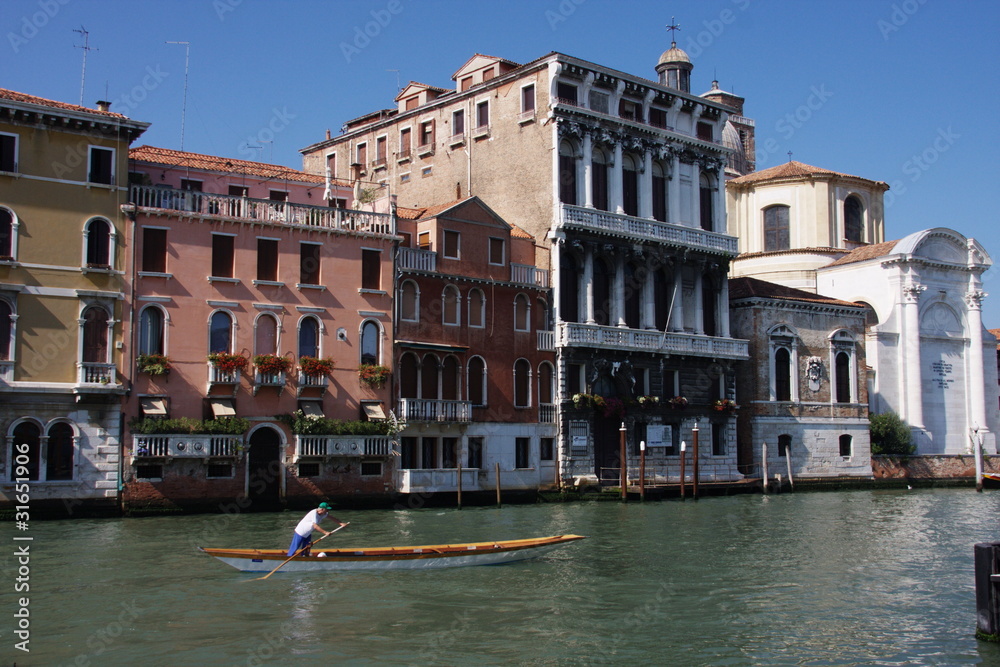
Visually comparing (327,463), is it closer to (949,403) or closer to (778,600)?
(778,600)

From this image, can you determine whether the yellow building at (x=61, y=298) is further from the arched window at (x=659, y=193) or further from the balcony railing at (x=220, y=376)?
the arched window at (x=659, y=193)

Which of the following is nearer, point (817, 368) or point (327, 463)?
point (327, 463)

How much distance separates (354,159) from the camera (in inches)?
1670

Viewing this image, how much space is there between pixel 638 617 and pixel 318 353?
50.8 ft

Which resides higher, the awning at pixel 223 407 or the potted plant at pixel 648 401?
the potted plant at pixel 648 401

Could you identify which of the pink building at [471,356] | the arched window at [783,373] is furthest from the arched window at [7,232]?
the arched window at [783,373]

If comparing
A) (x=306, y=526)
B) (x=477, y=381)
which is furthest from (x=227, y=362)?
(x=306, y=526)

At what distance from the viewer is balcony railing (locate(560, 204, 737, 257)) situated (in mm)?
34781

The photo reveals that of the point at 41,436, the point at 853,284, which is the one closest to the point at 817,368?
the point at 853,284

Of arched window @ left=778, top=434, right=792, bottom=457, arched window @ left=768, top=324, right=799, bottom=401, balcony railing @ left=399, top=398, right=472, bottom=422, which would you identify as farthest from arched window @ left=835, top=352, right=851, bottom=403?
balcony railing @ left=399, top=398, right=472, bottom=422

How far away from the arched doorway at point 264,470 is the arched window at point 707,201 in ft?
62.1

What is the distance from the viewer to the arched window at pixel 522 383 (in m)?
33.2

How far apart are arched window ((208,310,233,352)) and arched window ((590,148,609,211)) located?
1365 centimetres

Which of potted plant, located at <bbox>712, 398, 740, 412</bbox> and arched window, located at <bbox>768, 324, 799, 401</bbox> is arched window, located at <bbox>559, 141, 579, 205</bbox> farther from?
arched window, located at <bbox>768, 324, 799, 401</bbox>
